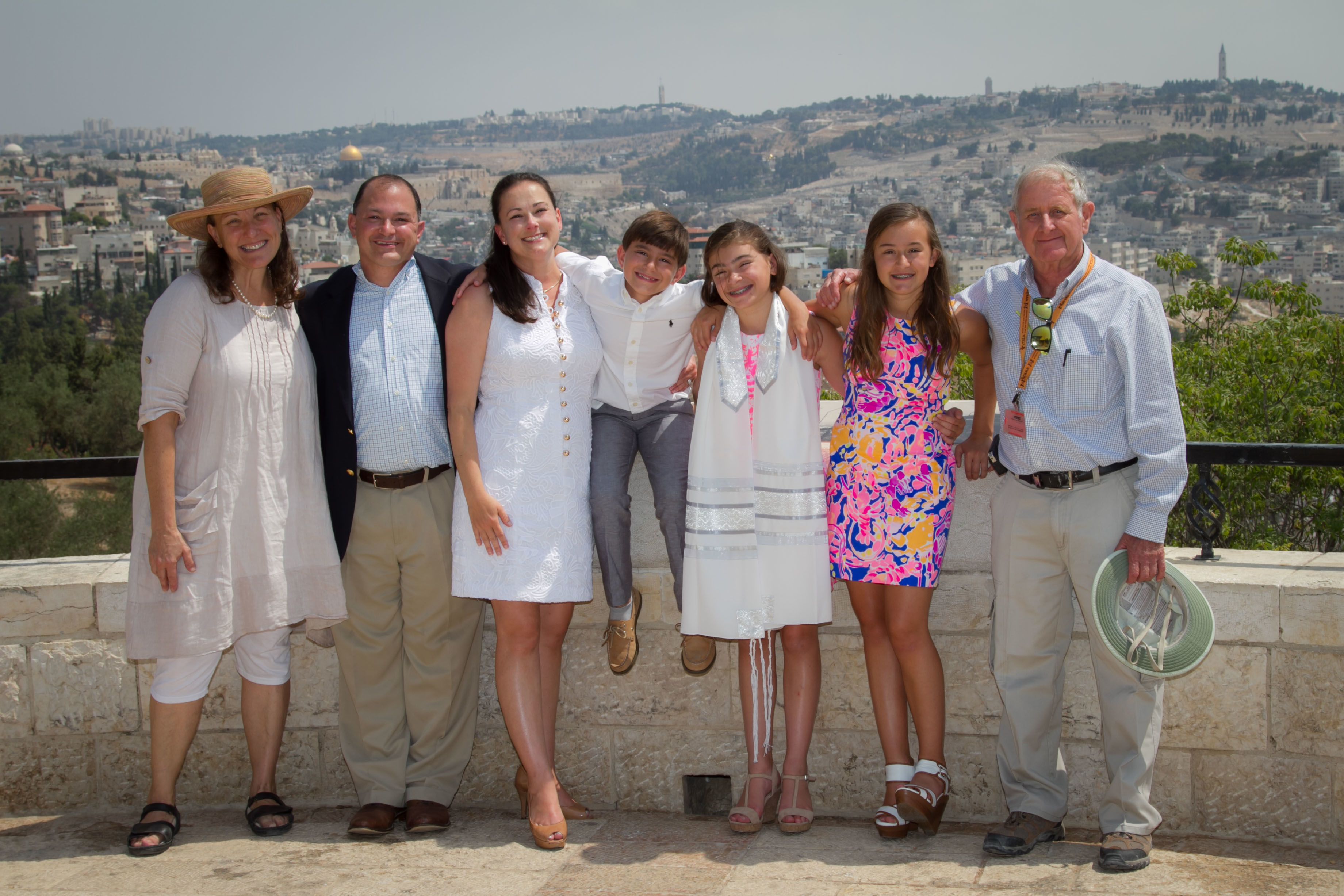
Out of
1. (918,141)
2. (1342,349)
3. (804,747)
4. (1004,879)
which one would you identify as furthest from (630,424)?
(918,141)

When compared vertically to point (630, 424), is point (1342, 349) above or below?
above

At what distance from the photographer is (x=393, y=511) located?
9.44 feet

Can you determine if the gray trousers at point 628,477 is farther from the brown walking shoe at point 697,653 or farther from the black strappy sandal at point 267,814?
the black strappy sandal at point 267,814

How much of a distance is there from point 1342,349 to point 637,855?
17514 millimetres

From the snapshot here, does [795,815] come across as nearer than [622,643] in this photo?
Yes

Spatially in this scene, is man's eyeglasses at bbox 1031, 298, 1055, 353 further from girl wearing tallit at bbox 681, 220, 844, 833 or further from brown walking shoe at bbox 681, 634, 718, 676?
brown walking shoe at bbox 681, 634, 718, 676

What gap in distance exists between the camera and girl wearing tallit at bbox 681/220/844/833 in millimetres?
2744

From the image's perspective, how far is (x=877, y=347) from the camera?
107 inches

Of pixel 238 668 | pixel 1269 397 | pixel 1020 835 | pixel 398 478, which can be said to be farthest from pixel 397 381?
pixel 1269 397

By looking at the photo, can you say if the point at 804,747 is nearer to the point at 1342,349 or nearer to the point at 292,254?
the point at 292,254

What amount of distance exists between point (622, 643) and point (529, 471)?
581mm

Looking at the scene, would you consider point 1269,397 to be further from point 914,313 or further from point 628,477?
point 628,477

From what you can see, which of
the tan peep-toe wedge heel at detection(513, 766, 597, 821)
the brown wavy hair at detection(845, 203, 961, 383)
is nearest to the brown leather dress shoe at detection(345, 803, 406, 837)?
the tan peep-toe wedge heel at detection(513, 766, 597, 821)

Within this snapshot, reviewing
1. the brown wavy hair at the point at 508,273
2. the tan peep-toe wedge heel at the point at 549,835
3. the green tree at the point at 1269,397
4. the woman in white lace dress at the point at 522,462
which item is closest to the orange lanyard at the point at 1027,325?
the woman in white lace dress at the point at 522,462
